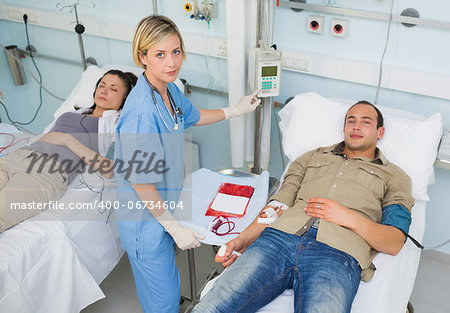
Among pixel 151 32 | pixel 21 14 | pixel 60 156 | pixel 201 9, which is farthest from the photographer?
pixel 21 14

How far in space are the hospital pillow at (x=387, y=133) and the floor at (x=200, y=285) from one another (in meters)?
0.63

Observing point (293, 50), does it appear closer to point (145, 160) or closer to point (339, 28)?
point (339, 28)

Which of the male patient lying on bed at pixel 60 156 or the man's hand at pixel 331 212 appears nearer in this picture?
the man's hand at pixel 331 212

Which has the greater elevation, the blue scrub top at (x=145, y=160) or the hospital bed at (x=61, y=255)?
the blue scrub top at (x=145, y=160)

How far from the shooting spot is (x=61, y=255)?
180 centimetres

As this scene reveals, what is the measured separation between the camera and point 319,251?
1.53 m

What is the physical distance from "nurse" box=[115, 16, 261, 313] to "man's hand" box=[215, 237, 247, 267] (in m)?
0.13

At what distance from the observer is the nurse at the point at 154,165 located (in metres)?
1.53

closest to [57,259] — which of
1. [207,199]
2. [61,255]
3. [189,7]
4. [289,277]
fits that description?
[61,255]

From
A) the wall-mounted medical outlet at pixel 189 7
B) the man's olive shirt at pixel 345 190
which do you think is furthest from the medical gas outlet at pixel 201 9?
the man's olive shirt at pixel 345 190

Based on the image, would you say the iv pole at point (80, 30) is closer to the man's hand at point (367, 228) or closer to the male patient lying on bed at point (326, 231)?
the male patient lying on bed at point (326, 231)

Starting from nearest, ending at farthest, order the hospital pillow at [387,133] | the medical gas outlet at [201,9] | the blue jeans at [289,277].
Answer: the blue jeans at [289,277]
the hospital pillow at [387,133]
the medical gas outlet at [201,9]

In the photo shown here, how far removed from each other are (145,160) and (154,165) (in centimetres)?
4

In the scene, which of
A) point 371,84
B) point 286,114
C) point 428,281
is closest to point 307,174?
point 286,114
